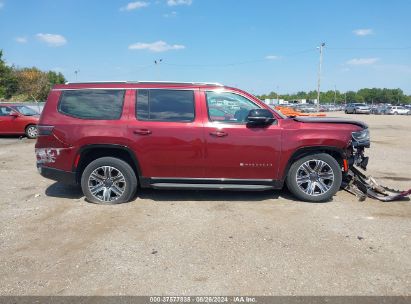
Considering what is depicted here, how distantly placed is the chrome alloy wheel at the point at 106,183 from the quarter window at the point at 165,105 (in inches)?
38.7

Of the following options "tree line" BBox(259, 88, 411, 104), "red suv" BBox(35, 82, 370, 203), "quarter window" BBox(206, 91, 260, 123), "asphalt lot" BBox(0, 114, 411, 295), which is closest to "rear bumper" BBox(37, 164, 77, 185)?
"red suv" BBox(35, 82, 370, 203)

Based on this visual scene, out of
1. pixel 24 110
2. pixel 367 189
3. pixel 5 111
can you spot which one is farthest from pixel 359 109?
pixel 367 189

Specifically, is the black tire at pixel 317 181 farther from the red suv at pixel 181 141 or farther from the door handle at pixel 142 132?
the door handle at pixel 142 132

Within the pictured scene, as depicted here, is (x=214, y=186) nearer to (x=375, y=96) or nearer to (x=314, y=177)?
(x=314, y=177)

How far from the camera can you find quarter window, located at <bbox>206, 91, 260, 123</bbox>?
5531mm

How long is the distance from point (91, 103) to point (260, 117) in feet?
8.66

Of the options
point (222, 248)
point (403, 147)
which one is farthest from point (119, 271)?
point (403, 147)

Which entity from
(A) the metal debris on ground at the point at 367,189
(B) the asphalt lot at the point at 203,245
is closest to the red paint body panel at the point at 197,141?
(B) the asphalt lot at the point at 203,245

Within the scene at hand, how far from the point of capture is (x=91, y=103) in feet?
18.5

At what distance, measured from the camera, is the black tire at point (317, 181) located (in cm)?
564

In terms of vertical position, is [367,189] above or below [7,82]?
below

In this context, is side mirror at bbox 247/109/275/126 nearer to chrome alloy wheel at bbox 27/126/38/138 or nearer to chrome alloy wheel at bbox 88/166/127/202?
chrome alloy wheel at bbox 88/166/127/202

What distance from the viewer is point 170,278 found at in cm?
345

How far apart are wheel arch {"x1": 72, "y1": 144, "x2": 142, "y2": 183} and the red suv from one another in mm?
16
